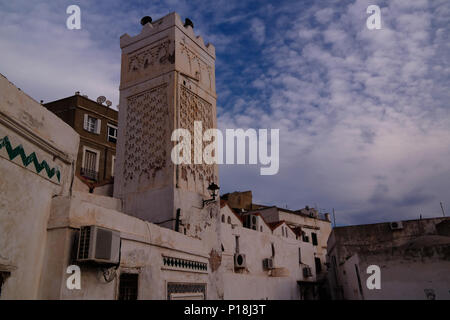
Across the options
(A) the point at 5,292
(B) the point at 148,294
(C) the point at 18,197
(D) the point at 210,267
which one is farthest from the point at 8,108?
(D) the point at 210,267

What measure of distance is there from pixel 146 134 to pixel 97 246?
18.1ft

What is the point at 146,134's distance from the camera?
1005cm

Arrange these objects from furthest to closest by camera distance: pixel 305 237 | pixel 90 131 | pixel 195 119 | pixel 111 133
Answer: pixel 305 237 < pixel 111 133 < pixel 90 131 < pixel 195 119

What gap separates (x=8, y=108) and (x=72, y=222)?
1.69 meters

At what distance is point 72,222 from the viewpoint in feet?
16.2

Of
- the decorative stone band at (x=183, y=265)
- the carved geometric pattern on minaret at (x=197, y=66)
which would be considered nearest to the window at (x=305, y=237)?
the carved geometric pattern on minaret at (x=197, y=66)

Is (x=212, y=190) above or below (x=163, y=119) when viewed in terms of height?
below

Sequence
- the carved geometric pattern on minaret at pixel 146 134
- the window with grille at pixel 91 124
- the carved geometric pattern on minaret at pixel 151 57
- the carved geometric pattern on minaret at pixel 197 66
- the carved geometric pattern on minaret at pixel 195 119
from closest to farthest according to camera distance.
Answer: the carved geometric pattern on minaret at pixel 146 134, the carved geometric pattern on minaret at pixel 195 119, the carved geometric pattern on minaret at pixel 151 57, the carved geometric pattern on minaret at pixel 197 66, the window with grille at pixel 91 124

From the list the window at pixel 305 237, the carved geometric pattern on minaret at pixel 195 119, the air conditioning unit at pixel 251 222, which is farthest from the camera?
the window at pixel 305 237

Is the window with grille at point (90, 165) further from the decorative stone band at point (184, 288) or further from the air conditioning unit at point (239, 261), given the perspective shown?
the decorative stone band at point (184, 288)

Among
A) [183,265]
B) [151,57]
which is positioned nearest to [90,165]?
[151,57]

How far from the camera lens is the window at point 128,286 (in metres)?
5.77

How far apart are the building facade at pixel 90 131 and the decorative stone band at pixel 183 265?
1255 centimetres

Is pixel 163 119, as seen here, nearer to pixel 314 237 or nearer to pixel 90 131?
pixel 90 131
